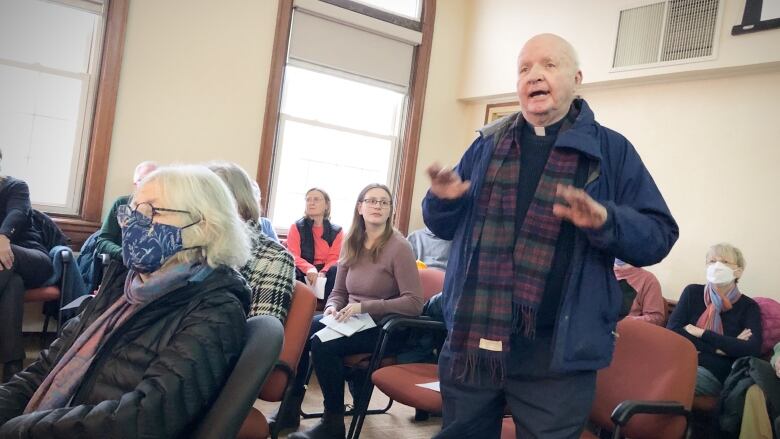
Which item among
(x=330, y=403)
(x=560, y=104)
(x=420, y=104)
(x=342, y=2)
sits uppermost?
(x=342, y=2)

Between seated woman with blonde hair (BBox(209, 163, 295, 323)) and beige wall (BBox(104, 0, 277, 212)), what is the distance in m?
2.51

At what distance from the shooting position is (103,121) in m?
4.57

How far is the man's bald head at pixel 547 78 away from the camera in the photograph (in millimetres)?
1622

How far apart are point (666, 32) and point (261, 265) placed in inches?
138

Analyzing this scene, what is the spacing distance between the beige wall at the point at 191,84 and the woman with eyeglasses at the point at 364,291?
78.0 inches

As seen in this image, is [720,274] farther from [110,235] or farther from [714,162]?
[110,235]

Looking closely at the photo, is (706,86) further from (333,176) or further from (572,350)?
(572,350)

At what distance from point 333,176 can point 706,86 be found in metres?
3.09

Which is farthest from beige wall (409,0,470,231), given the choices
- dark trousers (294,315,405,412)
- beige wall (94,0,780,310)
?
dark trousers (294,315,405,412)

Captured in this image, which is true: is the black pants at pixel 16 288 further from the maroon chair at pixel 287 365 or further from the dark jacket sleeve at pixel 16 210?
the maroon chair at pixel 287 365

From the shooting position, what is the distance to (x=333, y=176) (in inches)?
231

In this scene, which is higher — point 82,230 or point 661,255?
Result: point 661,255

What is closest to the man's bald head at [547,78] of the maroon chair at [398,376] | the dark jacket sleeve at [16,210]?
the maroon chair at [398,376]

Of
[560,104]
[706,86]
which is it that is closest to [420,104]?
[706,86]
